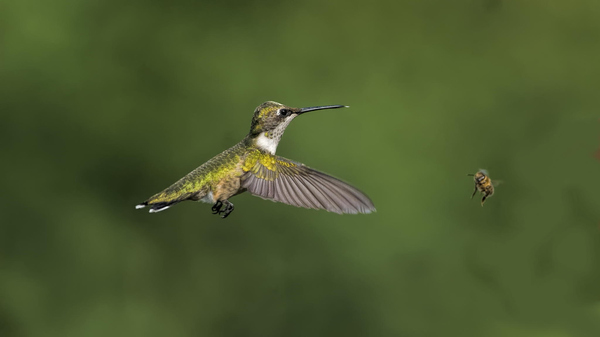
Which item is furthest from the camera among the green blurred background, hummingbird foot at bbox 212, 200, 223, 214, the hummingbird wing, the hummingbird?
the green blurred background

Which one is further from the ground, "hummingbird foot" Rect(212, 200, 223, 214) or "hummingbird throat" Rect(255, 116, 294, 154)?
"hummingbird throat" Rect(255, 116, 294, 154)

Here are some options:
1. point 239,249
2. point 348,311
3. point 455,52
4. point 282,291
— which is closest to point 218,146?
point 239,249

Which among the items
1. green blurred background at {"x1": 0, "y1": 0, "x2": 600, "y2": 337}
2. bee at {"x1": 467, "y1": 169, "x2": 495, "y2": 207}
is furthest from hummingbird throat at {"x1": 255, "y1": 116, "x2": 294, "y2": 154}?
green blurred background at {"x1": 0, "y1": 0, "x2": 600, "y2": 337}

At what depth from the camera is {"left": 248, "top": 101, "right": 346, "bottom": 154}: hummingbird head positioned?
1.38 m

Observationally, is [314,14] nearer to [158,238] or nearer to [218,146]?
[218,146]

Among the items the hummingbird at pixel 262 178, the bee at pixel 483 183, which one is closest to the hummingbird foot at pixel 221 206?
the hummingbird at pixel 262 178

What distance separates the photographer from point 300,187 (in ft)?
4.21

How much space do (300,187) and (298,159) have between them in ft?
5.62

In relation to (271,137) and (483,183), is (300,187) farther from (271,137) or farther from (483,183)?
(483,183)

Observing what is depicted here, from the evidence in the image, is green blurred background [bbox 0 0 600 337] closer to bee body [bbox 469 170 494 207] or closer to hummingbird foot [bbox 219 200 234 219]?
bee body [bbox 469 170 494 207]

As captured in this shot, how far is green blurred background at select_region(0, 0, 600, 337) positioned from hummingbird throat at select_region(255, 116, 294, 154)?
156 centimetres

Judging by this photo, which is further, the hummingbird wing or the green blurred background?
the green blurred background

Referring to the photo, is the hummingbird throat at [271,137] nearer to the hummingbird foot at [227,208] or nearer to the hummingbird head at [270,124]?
the hummingbird head at [270,124]

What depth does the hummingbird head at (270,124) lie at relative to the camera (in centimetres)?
138
